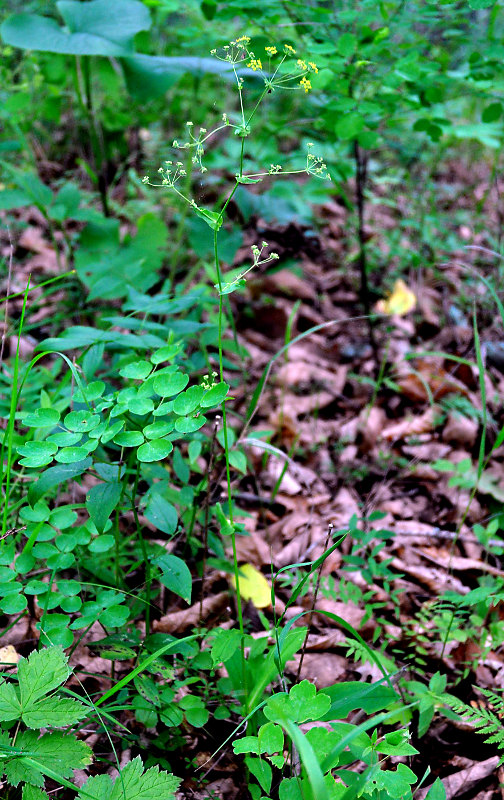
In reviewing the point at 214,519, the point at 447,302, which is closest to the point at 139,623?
the point at 214,519

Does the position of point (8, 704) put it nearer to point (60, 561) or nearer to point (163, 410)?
point (60, 561)

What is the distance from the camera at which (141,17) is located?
209 cm

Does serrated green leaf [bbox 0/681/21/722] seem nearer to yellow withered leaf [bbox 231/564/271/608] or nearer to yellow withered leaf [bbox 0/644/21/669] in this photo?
yellow withered leaf [bbox 0/644/21/669]

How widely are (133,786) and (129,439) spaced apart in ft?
1.87

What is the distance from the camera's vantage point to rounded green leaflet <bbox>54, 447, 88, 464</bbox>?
1058mm

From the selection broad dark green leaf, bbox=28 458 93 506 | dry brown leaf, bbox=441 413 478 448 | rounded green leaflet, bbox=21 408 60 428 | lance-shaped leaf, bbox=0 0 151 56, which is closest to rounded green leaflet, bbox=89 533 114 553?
broad dark green leaf, bbox=28 458 93 506

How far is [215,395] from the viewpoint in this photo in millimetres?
1050

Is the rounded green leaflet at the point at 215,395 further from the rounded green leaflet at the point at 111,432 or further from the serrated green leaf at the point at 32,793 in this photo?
the serrated green leaf at the point at 32,793

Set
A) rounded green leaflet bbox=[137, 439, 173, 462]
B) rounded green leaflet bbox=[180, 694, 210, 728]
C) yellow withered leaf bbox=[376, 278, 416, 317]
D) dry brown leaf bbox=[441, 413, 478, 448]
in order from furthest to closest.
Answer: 1. yellow withered leaf bbox=[376, 278, 416, 317]
2. dry brown leaf bbox=[441, 413, 478, 448]
3. rounded green leaflet bbox=[180, 694, 210, 728]
4. rounded green leaflet bbox=[137, 439, 173, 462]

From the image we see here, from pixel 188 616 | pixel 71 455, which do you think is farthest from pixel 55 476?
pixel 188 616

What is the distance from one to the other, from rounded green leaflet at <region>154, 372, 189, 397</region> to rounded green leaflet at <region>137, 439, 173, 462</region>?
97 millimetres

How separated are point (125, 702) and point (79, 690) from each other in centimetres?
11

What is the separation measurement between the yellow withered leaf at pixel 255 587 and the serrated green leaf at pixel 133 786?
2.07 feet

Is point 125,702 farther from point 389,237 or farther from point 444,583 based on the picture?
point 389,237
